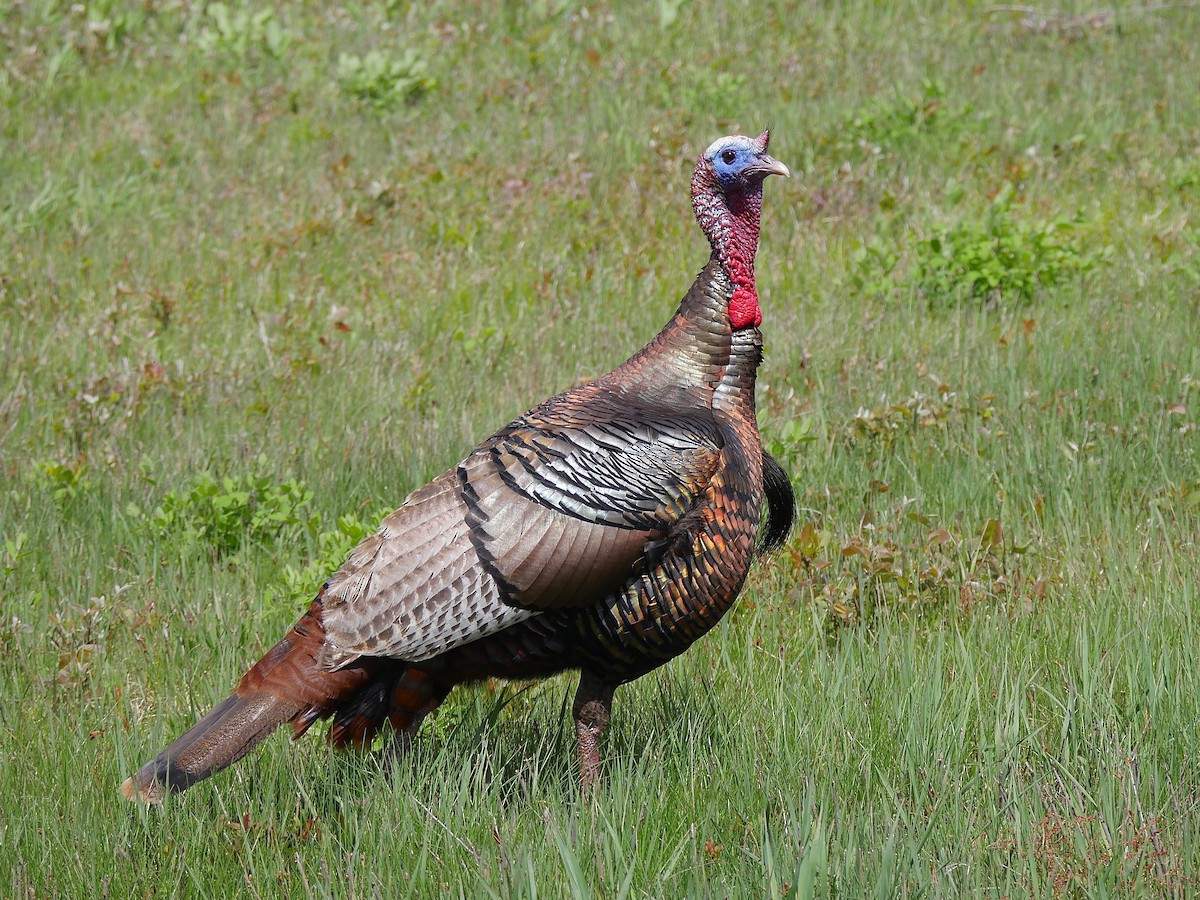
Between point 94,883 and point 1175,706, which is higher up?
point 94,883

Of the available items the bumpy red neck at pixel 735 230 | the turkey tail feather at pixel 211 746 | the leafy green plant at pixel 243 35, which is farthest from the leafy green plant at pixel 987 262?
the leafy green plant at pixel 243 35

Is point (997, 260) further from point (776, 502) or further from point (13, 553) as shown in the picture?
point (13, 553)

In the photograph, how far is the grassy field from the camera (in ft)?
10.5

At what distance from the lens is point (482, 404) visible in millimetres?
6152

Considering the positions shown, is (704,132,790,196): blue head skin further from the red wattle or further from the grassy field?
the grassy field

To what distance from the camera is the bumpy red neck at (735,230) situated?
3879 millimetres

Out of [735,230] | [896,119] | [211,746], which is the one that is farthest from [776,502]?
Answer: [896,119]

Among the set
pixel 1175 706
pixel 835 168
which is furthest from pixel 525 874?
pixel 835 168

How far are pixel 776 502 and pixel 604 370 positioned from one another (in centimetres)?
246

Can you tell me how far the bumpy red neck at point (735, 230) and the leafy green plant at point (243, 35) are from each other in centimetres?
797

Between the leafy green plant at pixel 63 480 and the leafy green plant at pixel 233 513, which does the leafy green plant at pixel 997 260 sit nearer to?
the leafy green plant at pixel 233 513

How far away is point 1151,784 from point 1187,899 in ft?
1.42

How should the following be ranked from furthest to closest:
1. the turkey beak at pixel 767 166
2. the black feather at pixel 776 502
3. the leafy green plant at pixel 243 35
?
1. the leafy green plant at pixel 243 35
2. the black feather at pixel 776 502
3. the turkey beak at pixel 767 166

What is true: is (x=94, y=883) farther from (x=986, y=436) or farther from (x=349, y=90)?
(x=349, y=90)
